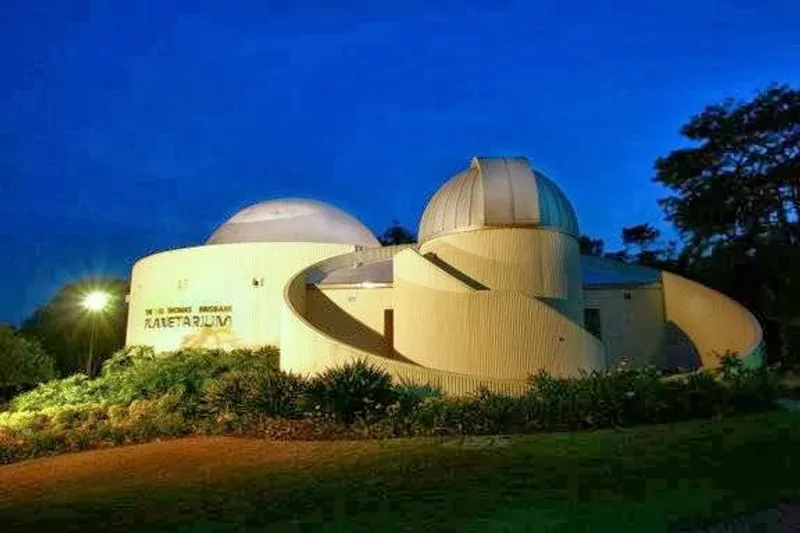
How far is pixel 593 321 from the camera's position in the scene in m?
20.8

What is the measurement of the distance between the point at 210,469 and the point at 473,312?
8.15 metres

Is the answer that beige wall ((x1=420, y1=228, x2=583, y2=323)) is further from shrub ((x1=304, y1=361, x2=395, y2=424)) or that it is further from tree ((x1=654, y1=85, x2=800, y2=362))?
tree ((x1=654, y1=85, x2=800, y2=362))

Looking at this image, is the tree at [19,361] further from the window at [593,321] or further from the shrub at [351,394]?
the window at [593,321]

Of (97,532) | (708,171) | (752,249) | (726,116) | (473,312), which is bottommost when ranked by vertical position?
(97,532)

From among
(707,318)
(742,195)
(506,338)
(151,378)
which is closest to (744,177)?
(742,195)

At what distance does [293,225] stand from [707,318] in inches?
588

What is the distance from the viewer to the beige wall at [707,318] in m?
18.7

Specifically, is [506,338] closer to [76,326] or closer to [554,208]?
[554,208]

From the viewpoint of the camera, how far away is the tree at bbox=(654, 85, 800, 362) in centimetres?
2511

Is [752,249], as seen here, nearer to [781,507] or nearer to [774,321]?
[774,321]

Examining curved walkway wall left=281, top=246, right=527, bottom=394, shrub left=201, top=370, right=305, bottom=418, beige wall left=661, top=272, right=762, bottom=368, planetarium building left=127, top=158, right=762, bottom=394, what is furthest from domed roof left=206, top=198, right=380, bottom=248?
beige wall left=661, top=272, right=762, bottom=368

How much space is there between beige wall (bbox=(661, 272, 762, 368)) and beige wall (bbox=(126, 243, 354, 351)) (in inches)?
432

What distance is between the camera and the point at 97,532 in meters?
6.50

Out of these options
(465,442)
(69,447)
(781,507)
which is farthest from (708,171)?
(69,447)
